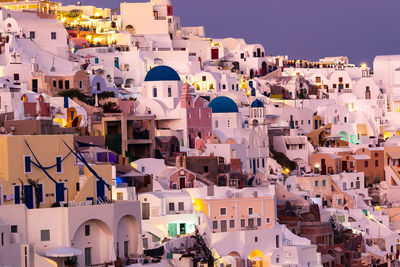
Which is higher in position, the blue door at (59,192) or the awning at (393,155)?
the awning at (393,155)

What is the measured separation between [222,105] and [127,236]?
24512mm

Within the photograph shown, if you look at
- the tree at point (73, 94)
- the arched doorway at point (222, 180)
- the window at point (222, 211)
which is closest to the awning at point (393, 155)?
the arched doorway at point (222, 180)

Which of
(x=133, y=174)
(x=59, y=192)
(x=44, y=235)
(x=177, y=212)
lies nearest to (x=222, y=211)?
(x=177, y=212)

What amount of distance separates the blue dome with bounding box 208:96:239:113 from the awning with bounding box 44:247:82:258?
27.1 meters

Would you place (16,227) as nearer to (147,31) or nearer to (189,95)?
(189,95)

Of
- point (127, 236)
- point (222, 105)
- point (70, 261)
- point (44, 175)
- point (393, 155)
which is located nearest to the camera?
point (70, 261)

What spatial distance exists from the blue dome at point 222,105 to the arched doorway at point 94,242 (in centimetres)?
2515

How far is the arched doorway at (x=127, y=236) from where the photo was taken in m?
44.4

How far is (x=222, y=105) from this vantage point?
68.6 m

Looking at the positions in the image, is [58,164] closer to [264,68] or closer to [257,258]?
[257,258]

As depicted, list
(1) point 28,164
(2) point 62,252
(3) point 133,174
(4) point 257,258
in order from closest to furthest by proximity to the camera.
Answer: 1. (2) point 62,252
2. (1) point 28,164
3. (4) point 257,258
4. (3) point 133,174

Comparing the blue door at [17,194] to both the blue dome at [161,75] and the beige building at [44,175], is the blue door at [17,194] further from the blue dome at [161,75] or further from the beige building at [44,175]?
the blue dome at [161,75]

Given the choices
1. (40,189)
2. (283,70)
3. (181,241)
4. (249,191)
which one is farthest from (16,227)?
(283,70)

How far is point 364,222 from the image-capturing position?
6381 centimetres
